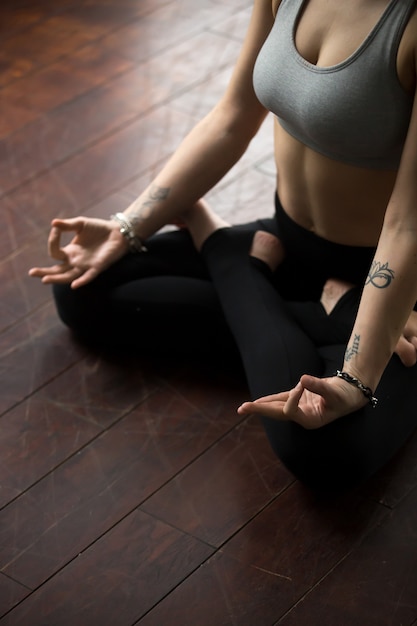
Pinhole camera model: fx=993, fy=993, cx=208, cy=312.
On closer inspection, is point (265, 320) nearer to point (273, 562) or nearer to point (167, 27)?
point (273, 562)

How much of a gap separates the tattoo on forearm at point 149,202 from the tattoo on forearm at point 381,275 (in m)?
0.48

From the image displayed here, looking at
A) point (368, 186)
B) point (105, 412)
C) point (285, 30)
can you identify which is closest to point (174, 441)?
point (105, 412)

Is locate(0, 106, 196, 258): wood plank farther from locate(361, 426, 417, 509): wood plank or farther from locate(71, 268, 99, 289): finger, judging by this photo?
locate(361, 426, 417, 509): wood plank

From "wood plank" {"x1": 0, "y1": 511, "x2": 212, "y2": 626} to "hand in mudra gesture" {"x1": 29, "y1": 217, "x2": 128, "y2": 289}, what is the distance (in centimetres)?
44

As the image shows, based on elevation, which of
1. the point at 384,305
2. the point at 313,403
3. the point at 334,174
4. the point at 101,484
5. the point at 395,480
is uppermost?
the point at 334,174

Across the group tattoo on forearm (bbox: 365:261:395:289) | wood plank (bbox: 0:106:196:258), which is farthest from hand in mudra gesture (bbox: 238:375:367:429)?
wood plank (bbox: 0:106:196:258)

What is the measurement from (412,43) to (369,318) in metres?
0.38

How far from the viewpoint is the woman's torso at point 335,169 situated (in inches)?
53.9

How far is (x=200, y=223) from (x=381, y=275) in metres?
0.48

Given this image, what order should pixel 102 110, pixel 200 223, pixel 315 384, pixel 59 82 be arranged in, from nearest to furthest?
1. pixel 315 384
2. pixel 200 223
3. pixel 102 110
4. pixel 59 82

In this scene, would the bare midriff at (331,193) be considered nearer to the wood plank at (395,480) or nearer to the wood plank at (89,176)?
the wood plank at (395,480)

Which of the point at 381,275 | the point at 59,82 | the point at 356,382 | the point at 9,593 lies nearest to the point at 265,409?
→ the point at 356,382

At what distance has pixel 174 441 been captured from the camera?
1.67 meters

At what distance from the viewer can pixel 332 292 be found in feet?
5.46
